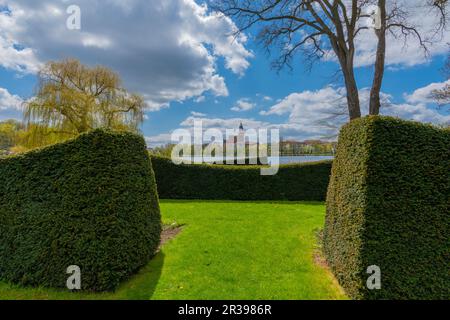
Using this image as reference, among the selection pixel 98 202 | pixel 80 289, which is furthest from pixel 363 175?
pixel 80 289

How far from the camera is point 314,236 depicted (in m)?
5.72

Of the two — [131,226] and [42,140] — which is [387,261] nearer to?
[131,226]

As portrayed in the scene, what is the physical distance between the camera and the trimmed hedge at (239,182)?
11812 millimetres

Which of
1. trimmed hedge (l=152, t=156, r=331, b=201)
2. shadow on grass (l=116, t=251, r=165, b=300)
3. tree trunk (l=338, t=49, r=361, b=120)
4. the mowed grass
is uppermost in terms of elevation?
tree trunk (l=338, t=49, r=361, b=120)

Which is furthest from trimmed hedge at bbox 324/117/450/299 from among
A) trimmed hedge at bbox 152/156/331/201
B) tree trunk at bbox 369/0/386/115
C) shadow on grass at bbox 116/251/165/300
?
trimmed hedge at bbox 152/156/331/201

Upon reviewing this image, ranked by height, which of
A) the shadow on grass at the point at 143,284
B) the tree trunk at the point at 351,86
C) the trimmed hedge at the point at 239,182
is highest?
the tree trunk at the point at 351,86

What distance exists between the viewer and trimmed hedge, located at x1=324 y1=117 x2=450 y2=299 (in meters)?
3.03

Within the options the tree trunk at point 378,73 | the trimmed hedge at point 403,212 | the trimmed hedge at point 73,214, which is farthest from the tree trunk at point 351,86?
the trimmed hedge at point 73,214

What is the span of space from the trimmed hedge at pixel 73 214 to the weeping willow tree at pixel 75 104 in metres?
18.6

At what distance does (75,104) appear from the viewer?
66.0 ft

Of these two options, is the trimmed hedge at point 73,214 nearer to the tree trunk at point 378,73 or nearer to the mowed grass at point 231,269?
the mowed grass at point 231,269

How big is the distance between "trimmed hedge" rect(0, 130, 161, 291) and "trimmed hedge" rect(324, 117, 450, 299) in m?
3.21

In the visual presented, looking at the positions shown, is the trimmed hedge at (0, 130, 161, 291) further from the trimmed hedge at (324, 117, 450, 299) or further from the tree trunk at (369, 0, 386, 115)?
the tree trunk at (369, 0, 386, 115)

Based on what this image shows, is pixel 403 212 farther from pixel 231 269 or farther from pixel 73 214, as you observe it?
pixel 73 214
